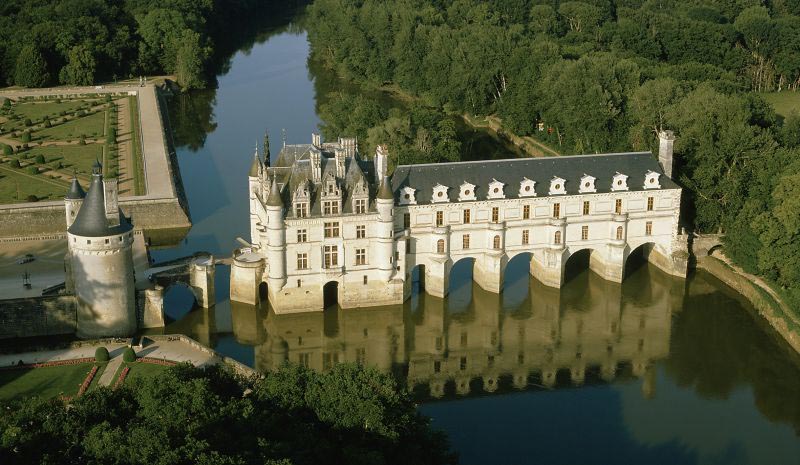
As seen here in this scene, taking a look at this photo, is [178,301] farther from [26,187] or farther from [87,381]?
[26,187]

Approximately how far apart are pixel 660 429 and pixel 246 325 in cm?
2149

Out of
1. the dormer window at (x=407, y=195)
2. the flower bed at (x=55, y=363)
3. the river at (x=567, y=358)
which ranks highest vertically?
the dormer window at (x=407, y=195)

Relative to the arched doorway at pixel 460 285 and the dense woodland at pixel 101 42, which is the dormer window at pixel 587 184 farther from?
the dense woodland at pixel 101 42

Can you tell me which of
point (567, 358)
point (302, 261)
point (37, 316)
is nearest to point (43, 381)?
point (37, 316)

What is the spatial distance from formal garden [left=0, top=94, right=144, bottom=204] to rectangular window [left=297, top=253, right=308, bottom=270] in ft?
75.7

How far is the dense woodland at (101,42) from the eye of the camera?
374ft

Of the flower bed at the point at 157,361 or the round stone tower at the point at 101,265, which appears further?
the round stone tower at the point at 101,265

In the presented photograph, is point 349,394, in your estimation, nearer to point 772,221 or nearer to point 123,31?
point 772,221

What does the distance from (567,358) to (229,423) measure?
22391mm

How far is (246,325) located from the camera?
56.0 metres

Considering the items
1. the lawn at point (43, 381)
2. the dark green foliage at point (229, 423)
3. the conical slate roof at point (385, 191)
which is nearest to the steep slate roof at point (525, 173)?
the conical slate roof at point (385, 191)

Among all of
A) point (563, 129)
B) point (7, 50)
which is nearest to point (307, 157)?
point (563, 129)

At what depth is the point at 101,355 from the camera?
48.1 metres

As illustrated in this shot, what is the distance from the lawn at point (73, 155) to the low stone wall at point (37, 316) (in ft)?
89.7
